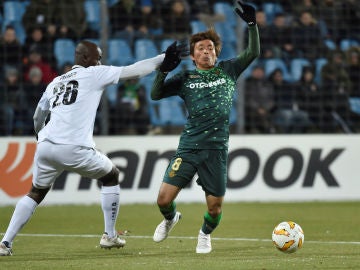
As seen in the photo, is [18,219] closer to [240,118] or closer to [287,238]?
[287,238]

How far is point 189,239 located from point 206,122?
1.89 meters

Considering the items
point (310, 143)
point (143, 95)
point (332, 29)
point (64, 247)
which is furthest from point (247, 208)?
point (64, 247)

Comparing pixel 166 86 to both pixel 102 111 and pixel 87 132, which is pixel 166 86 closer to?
pixel 87 132

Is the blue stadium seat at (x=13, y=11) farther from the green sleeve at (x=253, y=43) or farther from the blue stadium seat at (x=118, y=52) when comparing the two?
the green sleeve at (x=253, y=43)

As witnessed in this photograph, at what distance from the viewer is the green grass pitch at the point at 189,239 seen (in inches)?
296

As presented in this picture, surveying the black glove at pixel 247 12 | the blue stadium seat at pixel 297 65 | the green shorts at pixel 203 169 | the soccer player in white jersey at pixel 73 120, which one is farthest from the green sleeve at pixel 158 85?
the blue stadium seat at pixel 297 65

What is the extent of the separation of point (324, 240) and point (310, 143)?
547 cm

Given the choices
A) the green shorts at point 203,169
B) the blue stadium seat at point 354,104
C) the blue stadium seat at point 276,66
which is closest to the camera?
the green shorts at point 203,169

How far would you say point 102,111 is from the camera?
14.8 metres

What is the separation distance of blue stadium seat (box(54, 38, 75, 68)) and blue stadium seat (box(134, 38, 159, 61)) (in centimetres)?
Answer: 112

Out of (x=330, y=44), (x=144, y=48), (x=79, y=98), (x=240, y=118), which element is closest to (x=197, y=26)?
(x=144, y=48)

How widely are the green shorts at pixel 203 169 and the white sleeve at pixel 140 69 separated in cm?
84

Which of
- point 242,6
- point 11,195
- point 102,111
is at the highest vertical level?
point 242,6

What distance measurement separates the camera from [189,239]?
9.74m
